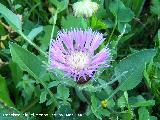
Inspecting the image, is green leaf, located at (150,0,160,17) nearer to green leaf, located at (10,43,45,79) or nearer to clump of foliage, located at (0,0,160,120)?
clump of foliage, located at (0,0,160,120)

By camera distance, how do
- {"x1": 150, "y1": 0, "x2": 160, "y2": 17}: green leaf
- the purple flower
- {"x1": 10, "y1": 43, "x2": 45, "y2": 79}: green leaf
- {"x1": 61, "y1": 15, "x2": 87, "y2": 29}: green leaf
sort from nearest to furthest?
1. the purple flower
2. {"x1": 10, "y1": 43, "x2": 45, "y2": 79}: green leaf
3. {"x1": 61, "y1": 15, "x2": 87, "y2": 29}: green leaf
4. {"x1": 150, "y1": 0, "x2": 160, "y2": 17}: green leaf

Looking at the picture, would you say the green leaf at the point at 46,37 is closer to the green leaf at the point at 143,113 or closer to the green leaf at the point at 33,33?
the green leaf at the point at 33,33

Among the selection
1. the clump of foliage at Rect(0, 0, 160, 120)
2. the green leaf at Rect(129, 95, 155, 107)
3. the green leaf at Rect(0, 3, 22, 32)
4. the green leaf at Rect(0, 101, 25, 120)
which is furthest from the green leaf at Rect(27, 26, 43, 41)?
the green leaf at Rect(129, 95, 155, 107)

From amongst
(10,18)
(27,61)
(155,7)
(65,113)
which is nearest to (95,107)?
(65,113)

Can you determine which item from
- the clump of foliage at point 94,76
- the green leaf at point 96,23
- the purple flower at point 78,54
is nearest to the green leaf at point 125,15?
the clump of foliage at point 94,76

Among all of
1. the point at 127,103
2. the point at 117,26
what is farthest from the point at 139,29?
the point at 127,103
